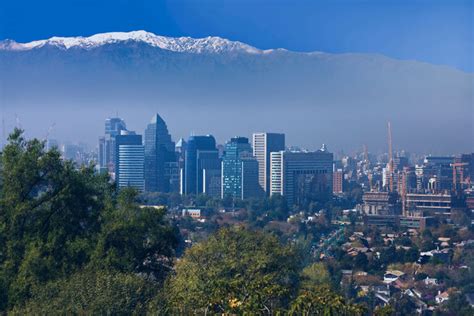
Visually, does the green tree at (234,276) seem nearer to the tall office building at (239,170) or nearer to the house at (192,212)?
the house at (192,212)

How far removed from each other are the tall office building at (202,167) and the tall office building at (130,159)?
146 cm

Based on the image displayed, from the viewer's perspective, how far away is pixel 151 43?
28703 mm

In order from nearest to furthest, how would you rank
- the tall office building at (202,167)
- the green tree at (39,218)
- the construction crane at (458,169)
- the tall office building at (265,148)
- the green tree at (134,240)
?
1. the green tree at (39,218)
2. the green tree at (134,240)
3. the construction crane at (458,169)
4. the tall office building at (202,167)
5. the tall office building at (265,148)

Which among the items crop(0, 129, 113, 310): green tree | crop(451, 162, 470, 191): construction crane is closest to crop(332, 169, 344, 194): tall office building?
crop(451, 162, 470, 191): construction crane

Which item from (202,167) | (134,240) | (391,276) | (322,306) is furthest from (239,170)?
(322,306)

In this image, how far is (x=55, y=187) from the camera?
20.9 feet

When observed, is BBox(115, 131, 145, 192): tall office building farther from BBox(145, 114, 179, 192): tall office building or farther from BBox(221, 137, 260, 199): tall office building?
BBox(221, 137, 260, 199): tall office building

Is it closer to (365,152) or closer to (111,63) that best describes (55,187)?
(365,152)

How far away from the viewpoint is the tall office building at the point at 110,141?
30234mm

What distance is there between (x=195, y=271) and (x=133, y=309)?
3.09ft

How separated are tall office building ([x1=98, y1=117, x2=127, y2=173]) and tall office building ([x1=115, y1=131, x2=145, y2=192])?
20cm

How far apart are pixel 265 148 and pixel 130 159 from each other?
450cm

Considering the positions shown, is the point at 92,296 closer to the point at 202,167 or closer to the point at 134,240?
the point at 134,240

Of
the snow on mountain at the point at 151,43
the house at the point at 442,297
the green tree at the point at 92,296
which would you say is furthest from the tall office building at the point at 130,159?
the green tree at the point at 92,296
